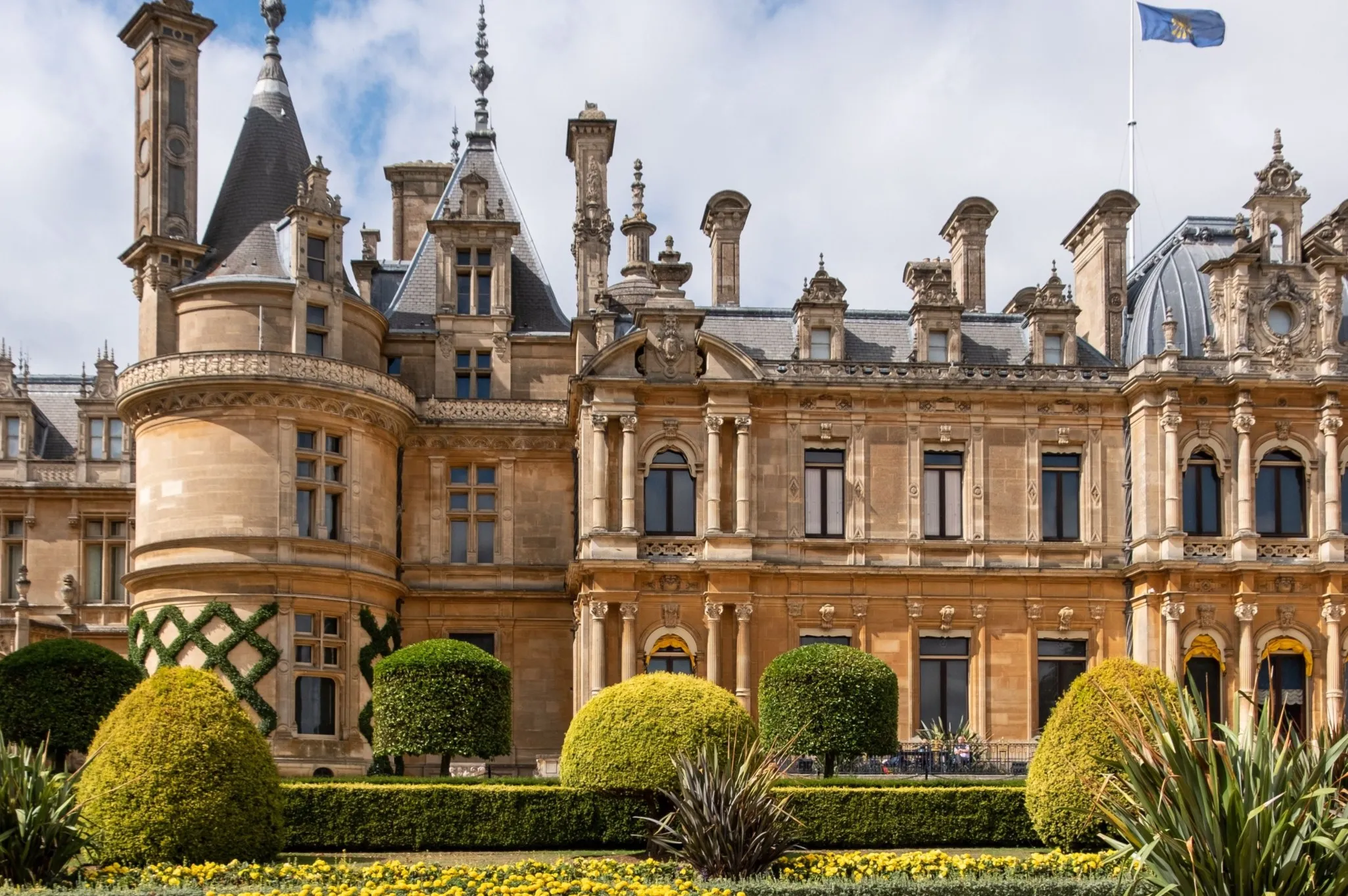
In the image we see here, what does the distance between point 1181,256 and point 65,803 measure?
30.5m

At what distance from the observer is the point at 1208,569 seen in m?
36.6

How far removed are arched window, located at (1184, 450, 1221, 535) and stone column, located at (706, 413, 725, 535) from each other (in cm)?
1041

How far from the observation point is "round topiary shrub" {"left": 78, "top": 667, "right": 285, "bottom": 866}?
18.8 m

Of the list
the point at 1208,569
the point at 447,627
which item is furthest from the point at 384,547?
the point at 1208,569

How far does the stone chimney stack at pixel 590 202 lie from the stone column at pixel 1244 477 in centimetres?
1502

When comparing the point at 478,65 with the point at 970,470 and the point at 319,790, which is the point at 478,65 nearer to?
the point at 970,470

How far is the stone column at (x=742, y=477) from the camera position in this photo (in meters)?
36.7

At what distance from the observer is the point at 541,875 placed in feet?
58.4

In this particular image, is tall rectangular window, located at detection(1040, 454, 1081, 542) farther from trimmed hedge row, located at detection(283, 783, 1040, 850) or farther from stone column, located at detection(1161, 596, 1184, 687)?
trimmed hedge row, located at detection(283, 783, 1040, 850)

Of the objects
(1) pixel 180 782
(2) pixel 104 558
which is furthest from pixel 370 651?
(1) pixel 180 782

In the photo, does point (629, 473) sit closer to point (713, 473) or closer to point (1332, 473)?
point (713, 473)

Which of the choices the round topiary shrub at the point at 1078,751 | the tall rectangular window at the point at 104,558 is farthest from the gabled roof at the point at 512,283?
the round topiary shrub at the point at 1078,751

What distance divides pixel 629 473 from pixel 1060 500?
990 centimetres

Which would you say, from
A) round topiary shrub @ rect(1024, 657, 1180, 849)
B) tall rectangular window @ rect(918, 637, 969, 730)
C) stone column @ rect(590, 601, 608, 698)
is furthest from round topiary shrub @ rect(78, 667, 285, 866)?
tall rectangular window @ rect(918, 637, 969, 730)
